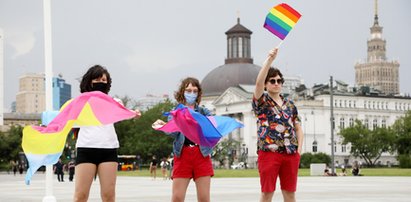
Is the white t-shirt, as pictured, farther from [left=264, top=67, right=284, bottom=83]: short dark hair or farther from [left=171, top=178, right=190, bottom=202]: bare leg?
[left=264, top=67, right=284, bottom=83]: short dark hair

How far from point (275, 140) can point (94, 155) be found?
8.16 ft

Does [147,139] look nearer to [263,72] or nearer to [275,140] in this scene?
[275,140]

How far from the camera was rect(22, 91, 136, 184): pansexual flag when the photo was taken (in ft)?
32.8

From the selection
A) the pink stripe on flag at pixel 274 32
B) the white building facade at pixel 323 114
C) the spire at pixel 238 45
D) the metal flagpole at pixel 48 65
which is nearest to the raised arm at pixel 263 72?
the pink stripe on flag at pixel 274 32

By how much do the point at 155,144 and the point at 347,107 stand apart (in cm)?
4525

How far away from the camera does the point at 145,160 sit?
124812mm

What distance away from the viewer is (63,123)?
33.7 ft

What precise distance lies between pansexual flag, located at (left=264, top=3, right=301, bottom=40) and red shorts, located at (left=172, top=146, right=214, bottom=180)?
6.42 ft

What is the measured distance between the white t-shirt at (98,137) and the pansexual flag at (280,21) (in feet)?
8.71

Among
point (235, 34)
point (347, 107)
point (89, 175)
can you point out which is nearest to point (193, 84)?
point (89, 175)

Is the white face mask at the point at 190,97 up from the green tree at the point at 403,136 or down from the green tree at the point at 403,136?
up

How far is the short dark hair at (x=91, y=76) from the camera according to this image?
1020cm

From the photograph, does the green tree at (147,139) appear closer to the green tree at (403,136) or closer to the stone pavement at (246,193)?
the green tree at (403,136)

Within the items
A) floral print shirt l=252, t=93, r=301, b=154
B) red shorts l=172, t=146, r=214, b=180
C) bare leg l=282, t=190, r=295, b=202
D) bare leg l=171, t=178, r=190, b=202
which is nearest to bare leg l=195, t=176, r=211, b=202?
red shorts l=172, t=146, r=214, b=180
